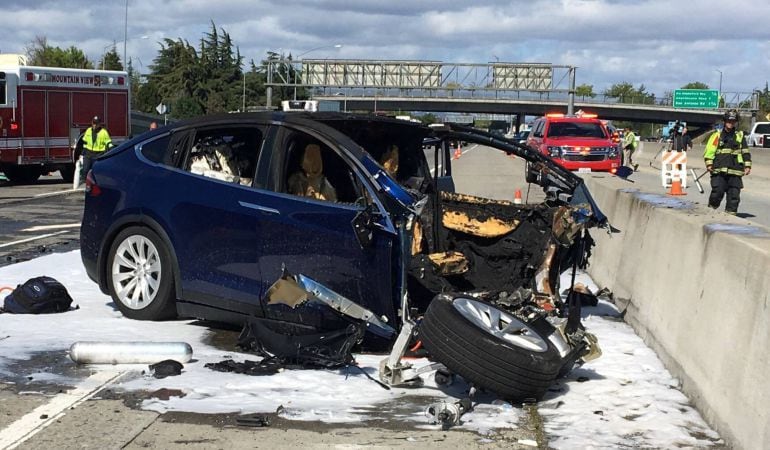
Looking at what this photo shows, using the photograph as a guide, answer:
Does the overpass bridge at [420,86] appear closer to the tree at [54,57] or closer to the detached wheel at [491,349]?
the tree at [54,57]

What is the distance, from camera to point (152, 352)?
6320 millimetres

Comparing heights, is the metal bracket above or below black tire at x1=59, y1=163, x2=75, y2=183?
above

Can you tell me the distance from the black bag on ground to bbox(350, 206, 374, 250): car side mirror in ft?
9.65

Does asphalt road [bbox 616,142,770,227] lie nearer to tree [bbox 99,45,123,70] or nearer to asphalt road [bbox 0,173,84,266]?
asphalt road [bbox 0,173,84,266]

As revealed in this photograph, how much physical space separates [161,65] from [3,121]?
7925cm

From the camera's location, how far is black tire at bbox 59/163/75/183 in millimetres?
28078

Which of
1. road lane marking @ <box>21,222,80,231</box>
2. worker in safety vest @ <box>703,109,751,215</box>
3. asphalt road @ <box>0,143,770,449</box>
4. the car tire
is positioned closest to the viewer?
asphalt road @ <box>0,143,770,449</box>

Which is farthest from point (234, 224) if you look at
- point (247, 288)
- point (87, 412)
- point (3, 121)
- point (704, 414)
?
point (3, 121)

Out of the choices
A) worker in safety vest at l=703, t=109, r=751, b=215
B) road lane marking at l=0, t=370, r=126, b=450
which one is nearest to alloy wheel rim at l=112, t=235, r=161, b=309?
road lane marking at l=0, t=370, r=126, b=450

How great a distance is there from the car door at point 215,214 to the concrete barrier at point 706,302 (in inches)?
109

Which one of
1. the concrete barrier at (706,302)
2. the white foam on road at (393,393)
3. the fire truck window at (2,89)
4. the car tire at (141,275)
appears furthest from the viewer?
the fire truck window at (2,89)

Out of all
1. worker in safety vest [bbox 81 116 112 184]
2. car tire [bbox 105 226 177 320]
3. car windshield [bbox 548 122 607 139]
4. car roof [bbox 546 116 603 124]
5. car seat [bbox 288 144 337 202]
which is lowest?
car tire [bbox 105 226 177 320]

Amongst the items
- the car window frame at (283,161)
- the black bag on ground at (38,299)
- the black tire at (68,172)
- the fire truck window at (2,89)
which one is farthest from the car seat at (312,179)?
the black tire at (68,172)

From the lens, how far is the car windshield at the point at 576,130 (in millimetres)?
28000
